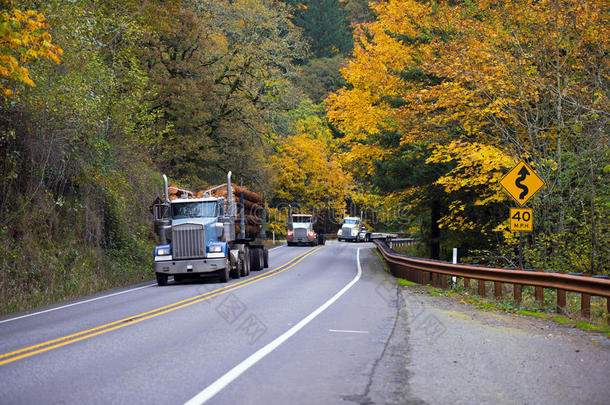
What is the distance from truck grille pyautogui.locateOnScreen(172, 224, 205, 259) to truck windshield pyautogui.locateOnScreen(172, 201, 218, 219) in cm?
127

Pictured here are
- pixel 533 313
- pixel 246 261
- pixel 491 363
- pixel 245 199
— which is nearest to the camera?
pixel 491 363

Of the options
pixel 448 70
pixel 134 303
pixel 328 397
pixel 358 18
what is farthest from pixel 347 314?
pixel 358 18

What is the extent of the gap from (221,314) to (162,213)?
33.0 feet

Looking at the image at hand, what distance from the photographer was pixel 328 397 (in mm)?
5695

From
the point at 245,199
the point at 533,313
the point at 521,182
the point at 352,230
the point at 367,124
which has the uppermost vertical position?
the point at 367,124

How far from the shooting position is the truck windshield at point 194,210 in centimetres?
2106

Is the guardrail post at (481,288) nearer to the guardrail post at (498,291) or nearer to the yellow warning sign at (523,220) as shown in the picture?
the guardrail post at (498,291)

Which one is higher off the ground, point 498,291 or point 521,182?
point 521,182

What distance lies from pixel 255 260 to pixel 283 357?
18.5m

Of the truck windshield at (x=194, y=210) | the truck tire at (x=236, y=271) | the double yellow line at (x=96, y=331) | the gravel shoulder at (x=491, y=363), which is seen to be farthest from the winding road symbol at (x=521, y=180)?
the truck tire at (x=236, y=271)

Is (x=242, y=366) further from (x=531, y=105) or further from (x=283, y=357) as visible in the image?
(x=531, y=105)

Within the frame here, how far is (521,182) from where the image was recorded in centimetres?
1385

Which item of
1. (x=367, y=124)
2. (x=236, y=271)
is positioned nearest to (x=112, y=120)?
(x=236, y=271)

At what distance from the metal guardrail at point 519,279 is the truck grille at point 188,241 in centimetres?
699
